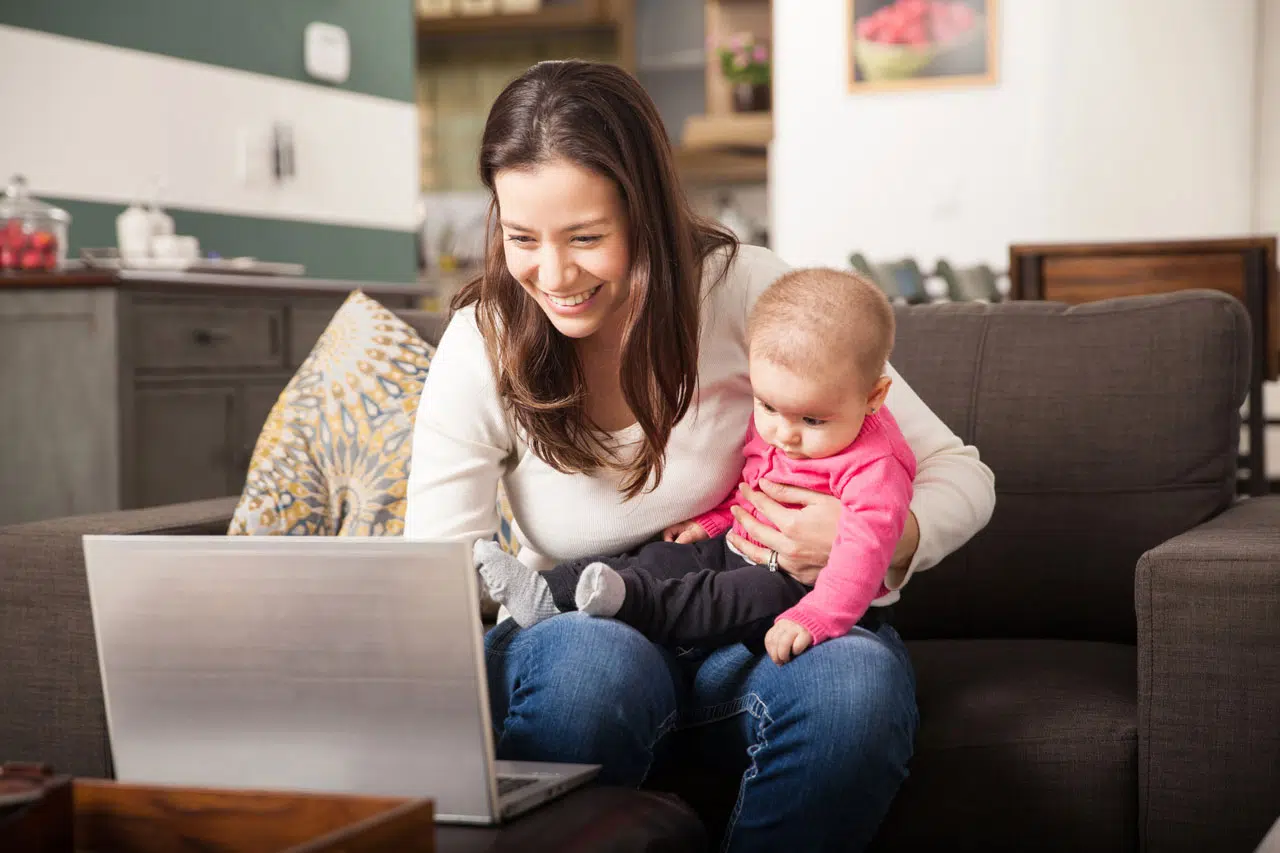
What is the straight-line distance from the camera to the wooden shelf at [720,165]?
24.9ft

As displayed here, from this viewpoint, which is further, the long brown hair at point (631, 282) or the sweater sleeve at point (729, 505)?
the sweater sleeve at point (729, 505)

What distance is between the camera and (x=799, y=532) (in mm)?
1523

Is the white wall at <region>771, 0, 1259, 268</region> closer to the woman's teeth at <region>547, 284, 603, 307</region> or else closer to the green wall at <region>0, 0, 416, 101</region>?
the green wall at <region>0, 0, 416, 101</region>

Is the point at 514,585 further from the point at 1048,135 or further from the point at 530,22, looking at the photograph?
the point at 530,22

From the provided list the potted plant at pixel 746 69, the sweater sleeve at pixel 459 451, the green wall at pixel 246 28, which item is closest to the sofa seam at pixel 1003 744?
the sweater sleeve at pixel 459 451

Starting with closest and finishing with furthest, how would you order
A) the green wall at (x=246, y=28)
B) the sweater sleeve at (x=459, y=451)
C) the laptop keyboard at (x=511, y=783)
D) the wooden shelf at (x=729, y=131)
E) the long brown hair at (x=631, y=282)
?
the laptop keyboard at (x=511, y=783), the long brown hair at (x=631, y=282), the sweater sleeve at (x=459, y=451), the green wall at (x=246, y=28), the wooden shelf at (x=729, y=131)

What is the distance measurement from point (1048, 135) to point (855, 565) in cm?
499

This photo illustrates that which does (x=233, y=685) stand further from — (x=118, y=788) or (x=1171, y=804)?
(x=1171, y=804)

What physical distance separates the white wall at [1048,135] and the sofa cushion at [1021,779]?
185 inches

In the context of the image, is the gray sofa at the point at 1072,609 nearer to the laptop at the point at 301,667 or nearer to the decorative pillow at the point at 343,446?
the decorative pillow at the point at 343,446

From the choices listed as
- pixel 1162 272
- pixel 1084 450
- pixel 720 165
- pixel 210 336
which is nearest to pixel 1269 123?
pixel 720 165

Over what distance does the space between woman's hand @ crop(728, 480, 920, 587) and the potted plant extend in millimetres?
5640

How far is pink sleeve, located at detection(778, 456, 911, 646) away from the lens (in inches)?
57.6

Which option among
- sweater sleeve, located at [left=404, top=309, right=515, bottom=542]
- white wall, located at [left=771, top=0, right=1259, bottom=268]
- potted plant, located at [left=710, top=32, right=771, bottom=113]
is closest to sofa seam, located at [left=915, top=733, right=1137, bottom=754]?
sweater sleeve, located at [left=404, top=309, right=515, bottom=542]
